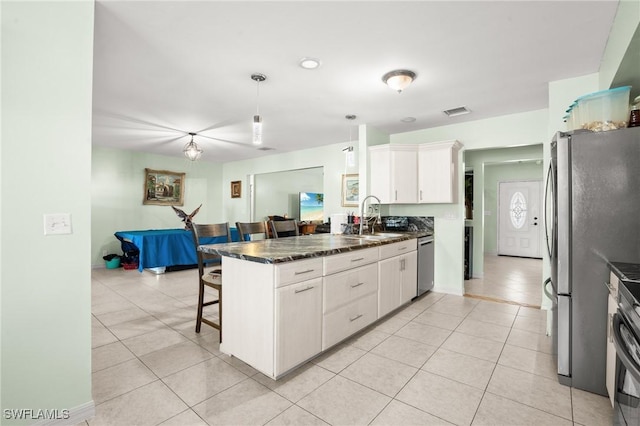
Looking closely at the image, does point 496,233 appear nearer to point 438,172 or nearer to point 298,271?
point 438,172

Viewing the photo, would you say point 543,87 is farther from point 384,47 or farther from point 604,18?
point 384,47

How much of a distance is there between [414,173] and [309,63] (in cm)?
230

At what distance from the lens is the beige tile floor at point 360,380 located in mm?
1747

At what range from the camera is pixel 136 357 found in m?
2.44

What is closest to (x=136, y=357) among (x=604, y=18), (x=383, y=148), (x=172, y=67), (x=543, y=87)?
(x=172, y=67)

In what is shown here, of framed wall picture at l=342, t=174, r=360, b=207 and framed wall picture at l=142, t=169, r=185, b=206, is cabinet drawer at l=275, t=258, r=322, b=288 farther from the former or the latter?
framed wall picture at l=142, t=169, r=185, b=206

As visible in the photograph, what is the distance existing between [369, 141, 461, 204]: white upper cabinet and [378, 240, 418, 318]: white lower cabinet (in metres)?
0.76

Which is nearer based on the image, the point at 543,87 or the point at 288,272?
the point at 288,272

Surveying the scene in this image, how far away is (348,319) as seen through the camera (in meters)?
2.61

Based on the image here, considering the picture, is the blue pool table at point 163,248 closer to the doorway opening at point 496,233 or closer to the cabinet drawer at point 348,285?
the cabinet drawer at point 348,285

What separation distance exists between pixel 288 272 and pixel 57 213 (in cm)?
131

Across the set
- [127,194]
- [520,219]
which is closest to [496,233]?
[520,219]

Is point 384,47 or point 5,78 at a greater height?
point 384,47

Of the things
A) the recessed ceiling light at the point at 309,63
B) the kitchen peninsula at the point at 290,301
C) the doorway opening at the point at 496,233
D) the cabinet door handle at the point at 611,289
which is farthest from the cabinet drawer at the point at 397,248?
the recessed ceiling light at the point at 309,63
